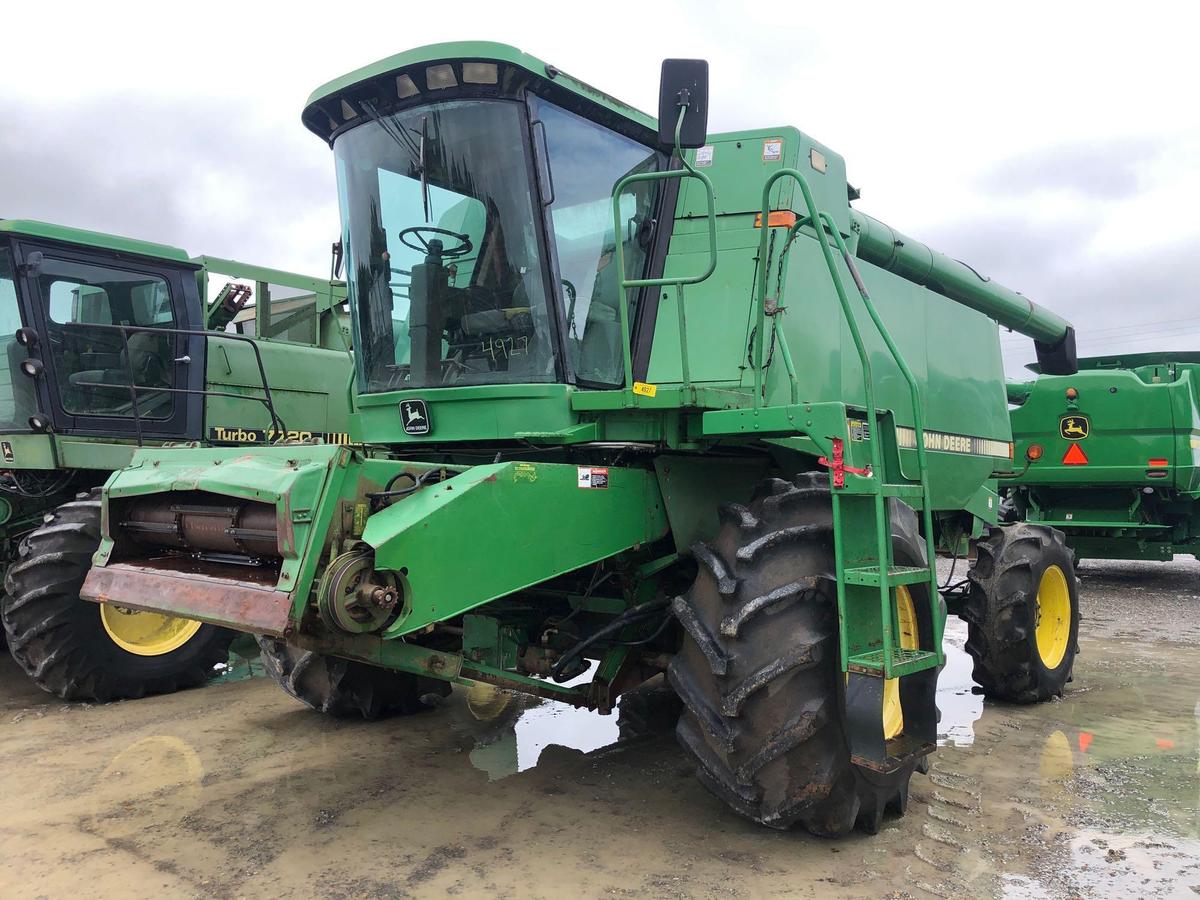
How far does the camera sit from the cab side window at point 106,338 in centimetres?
619

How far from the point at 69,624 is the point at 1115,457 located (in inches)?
395

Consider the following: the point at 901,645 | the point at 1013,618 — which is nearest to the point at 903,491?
the point at 901,645

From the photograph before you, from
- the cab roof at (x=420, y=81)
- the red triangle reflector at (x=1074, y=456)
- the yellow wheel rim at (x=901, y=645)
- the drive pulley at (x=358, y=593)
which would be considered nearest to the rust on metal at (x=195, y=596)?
the drive pulley at (x=358, y=593)

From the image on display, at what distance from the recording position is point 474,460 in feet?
13.2

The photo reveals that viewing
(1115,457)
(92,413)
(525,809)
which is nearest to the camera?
(525,809)

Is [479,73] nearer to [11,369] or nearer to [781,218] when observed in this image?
[781,218]

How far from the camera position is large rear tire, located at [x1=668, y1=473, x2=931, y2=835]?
10.5 ft

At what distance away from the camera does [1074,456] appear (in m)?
10.6

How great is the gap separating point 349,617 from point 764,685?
1.36m

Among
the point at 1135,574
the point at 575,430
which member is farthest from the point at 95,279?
the point at 1135,574

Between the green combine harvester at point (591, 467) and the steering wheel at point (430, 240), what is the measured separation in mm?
11

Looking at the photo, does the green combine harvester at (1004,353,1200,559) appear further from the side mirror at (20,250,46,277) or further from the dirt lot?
the side mirror at (20,250,46,277)

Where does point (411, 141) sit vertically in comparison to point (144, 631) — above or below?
above

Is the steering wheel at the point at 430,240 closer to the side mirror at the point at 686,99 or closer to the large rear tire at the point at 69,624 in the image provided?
the side mirror at the point at 686,99
